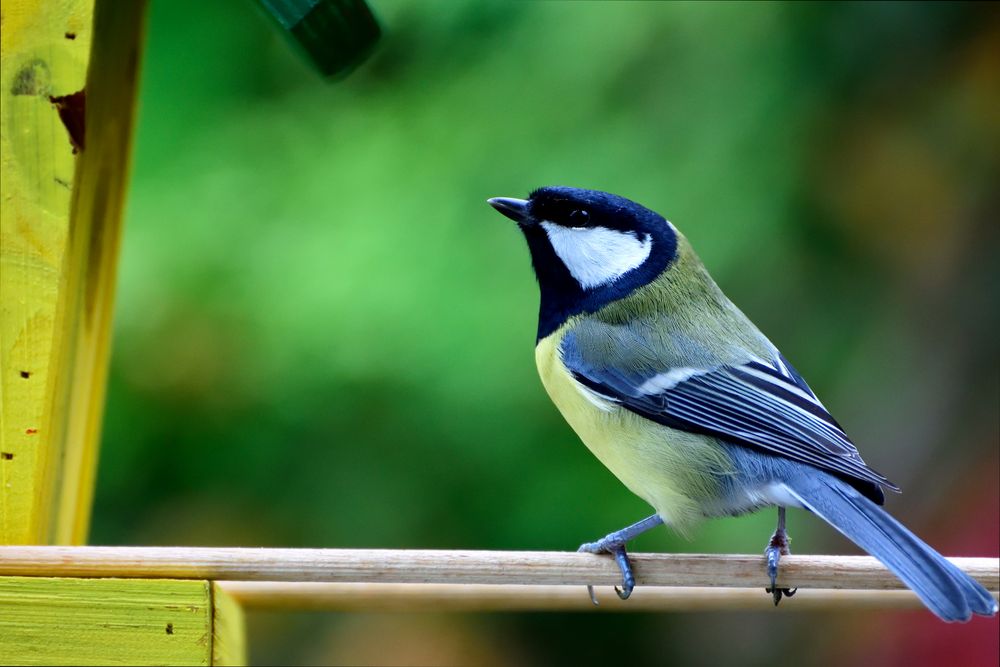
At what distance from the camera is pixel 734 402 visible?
6.15 ft

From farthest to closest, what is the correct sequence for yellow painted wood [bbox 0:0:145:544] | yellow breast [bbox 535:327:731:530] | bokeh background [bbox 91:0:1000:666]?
bokeh background [bbox 91:0:1000:666], yellow breast [bbox 535:327:731:530], yellow painted wood [bbox 0:0:145:544]

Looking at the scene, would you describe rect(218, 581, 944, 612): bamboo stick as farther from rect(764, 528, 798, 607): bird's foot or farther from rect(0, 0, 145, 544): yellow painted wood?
rect(0, 0, 145, 544): yellow painted wood

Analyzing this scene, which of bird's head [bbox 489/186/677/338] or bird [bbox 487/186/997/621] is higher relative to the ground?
bird's head [bbox 489/186/677/338]

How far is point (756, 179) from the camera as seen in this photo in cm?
294

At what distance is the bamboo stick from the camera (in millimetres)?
1674

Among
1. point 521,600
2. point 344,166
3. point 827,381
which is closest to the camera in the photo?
point 521,600

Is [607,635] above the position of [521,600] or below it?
below

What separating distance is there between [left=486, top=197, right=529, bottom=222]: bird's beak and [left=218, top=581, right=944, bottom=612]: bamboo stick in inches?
28.2

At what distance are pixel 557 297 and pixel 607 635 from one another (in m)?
1.23

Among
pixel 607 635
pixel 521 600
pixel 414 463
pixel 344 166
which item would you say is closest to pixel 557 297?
pixel 521 600

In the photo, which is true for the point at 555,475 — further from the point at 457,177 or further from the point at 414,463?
the point at 457,177

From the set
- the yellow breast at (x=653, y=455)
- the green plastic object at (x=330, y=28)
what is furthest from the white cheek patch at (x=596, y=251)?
the green plastic object at (x=330, y=28)

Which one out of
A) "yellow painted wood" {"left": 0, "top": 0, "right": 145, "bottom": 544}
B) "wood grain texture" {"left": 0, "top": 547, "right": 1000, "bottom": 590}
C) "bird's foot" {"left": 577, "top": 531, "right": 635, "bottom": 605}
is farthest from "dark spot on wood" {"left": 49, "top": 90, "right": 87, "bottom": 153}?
"bird's foot" {"left": 577, "top": 531, "right": 635, "bottom": 605}

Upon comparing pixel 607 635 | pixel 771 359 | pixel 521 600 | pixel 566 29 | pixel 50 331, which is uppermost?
pixel 50 331
